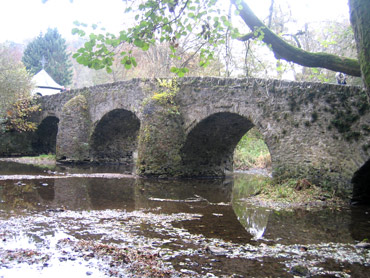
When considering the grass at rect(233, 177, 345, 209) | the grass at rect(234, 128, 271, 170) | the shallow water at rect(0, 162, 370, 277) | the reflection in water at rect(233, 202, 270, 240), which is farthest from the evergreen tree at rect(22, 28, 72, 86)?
the reflection in water at rect(233, 202, 270, 240)

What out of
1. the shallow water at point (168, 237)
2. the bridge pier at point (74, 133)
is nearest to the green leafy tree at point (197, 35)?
the shallow water at point (168, 237)

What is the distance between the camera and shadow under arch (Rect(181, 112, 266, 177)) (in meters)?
12.1

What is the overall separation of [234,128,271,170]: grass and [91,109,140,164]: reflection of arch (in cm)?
479

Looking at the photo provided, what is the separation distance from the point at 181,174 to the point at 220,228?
687 centimetres

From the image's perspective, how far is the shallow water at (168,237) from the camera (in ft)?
12.3

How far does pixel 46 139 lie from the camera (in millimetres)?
23250

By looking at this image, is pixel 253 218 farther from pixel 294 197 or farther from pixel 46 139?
pixel 46 139

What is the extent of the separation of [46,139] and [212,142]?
543 inches

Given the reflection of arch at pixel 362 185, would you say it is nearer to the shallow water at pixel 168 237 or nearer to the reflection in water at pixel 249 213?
the shallow water at pixel 168 237

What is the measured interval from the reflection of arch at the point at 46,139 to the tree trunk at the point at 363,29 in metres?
20.3

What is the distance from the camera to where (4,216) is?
569 cm

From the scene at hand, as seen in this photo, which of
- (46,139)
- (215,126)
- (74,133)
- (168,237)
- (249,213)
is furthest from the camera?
(46,139)

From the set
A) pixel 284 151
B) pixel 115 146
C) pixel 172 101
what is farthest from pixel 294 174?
pixel 115 146

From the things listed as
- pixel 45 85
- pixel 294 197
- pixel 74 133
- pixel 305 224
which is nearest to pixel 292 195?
pixel 294 197
